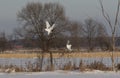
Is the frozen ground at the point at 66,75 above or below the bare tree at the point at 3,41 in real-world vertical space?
below

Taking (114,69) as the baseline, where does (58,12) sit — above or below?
above

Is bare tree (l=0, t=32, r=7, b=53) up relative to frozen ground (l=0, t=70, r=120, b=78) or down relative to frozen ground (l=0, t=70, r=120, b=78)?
up

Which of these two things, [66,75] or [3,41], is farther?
[3,41]

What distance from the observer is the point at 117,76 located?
14305 mm

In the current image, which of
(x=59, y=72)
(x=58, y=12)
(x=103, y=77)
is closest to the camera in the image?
(x=103, y=77)

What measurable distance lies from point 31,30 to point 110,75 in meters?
46.9

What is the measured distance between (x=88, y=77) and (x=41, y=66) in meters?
3.49

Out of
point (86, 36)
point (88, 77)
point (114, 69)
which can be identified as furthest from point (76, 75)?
point (86, 36)

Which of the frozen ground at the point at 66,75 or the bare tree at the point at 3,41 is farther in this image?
the bare tree at the point at 3,41

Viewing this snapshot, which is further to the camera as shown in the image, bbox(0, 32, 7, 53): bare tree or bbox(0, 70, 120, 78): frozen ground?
bbox(0, 32, 7, 53): bare tree

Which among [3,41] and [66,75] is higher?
[3,41]

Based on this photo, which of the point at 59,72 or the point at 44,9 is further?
the point at 44,9

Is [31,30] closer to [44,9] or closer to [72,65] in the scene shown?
[44,9]

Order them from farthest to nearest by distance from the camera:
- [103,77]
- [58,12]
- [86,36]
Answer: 1. [86,36]
2. [58,12]
3. [103,77]
